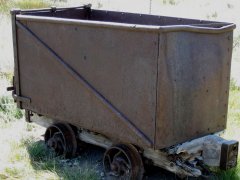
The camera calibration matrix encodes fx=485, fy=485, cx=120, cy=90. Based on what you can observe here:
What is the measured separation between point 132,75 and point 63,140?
1419mm

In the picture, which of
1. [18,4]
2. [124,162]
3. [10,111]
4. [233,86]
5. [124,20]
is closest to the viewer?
[124,162]

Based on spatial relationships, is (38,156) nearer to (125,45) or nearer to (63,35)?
(63,35)

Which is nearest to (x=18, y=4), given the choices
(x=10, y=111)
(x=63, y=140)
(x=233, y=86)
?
(x=233, y=86)

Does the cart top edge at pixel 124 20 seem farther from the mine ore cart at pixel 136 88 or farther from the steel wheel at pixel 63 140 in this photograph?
the steel wheel at pixel 63 140

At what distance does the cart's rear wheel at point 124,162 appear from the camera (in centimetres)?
450

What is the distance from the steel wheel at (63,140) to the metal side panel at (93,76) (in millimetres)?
164

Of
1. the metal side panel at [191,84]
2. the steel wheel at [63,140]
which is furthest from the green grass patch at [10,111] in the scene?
the metal side panel at [191,84]

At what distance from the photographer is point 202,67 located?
4.41 meters

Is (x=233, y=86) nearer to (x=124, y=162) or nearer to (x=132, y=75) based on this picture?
(x=124, y=162)

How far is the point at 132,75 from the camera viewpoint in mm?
4258

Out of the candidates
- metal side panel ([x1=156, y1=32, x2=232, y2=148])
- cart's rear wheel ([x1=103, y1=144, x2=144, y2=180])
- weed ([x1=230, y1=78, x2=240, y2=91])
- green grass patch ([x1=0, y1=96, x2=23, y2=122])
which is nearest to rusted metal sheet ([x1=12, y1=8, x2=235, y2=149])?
metal side panel ([x1=156, y1=32, x2=232, y2=148])

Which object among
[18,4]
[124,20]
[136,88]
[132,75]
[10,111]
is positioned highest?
[124,20]

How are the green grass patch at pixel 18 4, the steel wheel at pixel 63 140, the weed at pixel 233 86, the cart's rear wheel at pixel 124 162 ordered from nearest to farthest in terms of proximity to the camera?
1. the cart's rear wheel at pixel 124 162
2. the steel wheel at pixel 63 140
3. the weed at pixel 233 86
4. the green grass patch at pixel 18 4

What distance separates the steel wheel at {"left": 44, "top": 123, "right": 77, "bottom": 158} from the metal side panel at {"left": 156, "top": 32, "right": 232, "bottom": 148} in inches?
53.5
